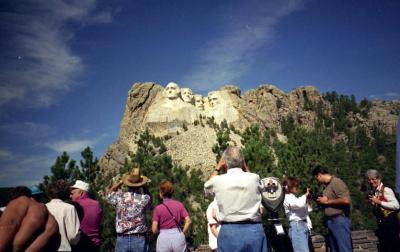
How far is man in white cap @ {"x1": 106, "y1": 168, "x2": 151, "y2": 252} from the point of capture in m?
4.17

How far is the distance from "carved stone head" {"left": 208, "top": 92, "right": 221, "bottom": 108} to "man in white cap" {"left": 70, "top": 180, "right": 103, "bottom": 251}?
5778cm

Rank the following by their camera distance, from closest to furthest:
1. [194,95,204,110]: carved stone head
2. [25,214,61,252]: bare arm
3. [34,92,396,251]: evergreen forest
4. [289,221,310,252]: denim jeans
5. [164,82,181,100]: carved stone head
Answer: [25,214,61,252]: bare arm, [289,221,310,252]: denim jeans, [34,92,396,251]: evergreen forest, [164,82,181,100]: carved stone head, [194,95,204,110]: carved stone head

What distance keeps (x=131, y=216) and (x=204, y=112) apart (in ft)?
184

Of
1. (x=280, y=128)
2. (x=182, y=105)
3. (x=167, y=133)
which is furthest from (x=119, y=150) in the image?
(x=280, y=128)

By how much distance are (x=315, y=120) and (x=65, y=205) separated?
60.6 meters

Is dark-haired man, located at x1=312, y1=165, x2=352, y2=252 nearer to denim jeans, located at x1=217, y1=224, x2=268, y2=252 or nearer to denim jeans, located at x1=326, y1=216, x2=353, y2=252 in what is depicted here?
denim jeans, located at x1=326, y1=216, x2=353, y2=252

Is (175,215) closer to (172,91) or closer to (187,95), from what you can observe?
(172,91)

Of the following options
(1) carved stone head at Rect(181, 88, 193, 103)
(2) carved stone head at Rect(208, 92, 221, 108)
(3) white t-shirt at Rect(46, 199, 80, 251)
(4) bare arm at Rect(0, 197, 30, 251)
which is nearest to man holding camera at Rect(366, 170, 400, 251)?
(3) white t-shirt at Rect(46, 199, 80, 251)

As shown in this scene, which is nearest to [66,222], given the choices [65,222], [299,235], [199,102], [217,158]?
[65,222]

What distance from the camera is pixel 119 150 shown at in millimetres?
49406

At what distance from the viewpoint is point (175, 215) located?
4301mm

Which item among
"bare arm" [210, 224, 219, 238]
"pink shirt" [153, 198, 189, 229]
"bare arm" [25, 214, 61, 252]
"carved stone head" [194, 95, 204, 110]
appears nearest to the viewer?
"bare arm" [25, 214, 61, 252]

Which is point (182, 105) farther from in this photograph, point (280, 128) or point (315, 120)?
point (315, 120)

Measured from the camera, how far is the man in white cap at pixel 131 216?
13.7 ft
